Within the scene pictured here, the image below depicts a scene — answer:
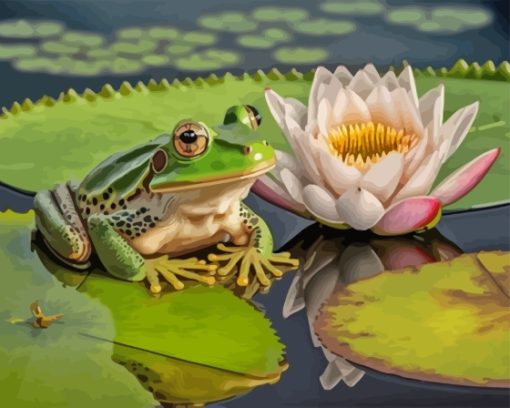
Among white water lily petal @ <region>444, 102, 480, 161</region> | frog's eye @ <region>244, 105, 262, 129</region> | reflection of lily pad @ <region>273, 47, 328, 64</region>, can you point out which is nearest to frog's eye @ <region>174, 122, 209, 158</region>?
frog's eye @ <region>244, 105, 262, 129</region>

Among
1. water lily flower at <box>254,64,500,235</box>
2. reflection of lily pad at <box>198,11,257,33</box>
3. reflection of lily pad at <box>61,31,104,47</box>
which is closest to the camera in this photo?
water lily flower at <box>254,64,500,235</box>

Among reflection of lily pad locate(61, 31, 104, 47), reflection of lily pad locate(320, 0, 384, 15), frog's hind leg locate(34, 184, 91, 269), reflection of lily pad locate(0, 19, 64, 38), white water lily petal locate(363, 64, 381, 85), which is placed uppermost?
reflection of lily pad locate(320, 0, 384, 15)

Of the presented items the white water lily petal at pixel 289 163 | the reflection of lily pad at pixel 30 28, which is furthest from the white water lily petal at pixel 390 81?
the reflection of lily pad at pixel 30 28

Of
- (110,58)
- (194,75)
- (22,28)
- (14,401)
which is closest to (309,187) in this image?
(14,401)

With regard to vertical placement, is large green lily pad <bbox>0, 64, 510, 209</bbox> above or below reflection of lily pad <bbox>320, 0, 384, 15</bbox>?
below

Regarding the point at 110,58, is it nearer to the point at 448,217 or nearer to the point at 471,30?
the point at 471,30

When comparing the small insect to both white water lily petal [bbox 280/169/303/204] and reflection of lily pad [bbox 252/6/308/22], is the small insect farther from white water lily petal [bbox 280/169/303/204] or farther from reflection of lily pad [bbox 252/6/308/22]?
reflection of lily pad [bbox 252/6/308/22]
